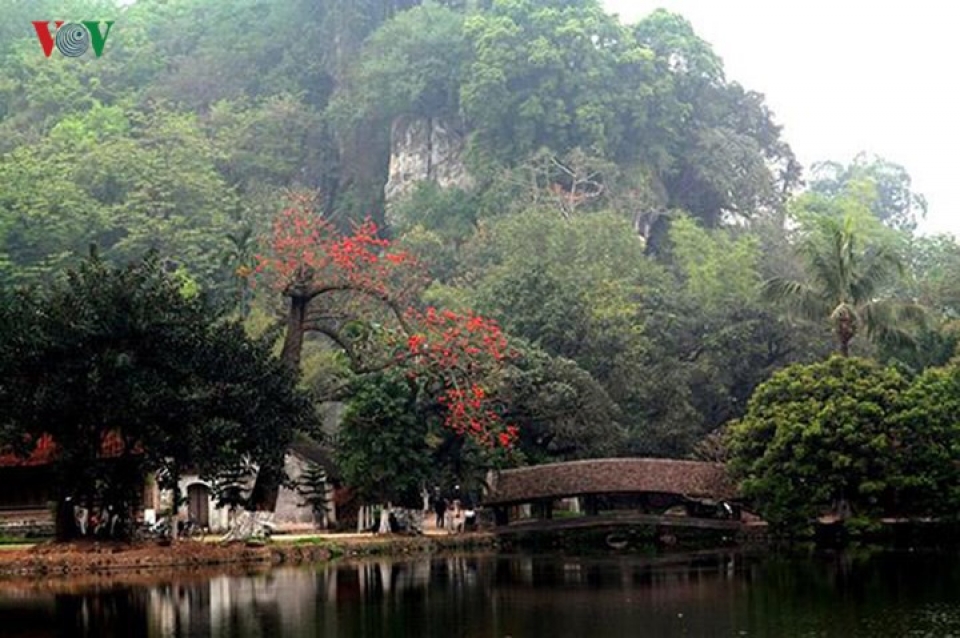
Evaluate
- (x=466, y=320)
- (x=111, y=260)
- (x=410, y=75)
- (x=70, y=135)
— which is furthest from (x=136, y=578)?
(x=410, y=75)

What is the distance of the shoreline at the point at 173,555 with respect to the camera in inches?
1436

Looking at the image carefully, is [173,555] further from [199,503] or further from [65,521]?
[199,503]

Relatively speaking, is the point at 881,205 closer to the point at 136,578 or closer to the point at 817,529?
the point at 817,529

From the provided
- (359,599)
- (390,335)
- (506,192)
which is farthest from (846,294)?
(506,192)

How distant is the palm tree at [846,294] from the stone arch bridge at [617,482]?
23.7 ft

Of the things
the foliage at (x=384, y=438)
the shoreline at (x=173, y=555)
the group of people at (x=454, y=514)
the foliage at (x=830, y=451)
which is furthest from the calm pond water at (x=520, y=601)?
the group of people at (x=454, y=514)

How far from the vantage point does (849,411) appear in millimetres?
43625

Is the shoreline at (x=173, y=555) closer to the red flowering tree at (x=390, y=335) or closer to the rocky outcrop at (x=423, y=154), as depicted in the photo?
the red flowering tree at (x=390, y=335)

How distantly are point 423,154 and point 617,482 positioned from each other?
42774 mm

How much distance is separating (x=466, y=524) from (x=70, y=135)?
129 feet

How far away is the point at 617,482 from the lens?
45906 mm

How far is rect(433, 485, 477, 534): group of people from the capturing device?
47719mm

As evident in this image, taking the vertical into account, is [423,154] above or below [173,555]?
above

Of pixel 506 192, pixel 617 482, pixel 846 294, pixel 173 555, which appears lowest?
pixel 173 555
